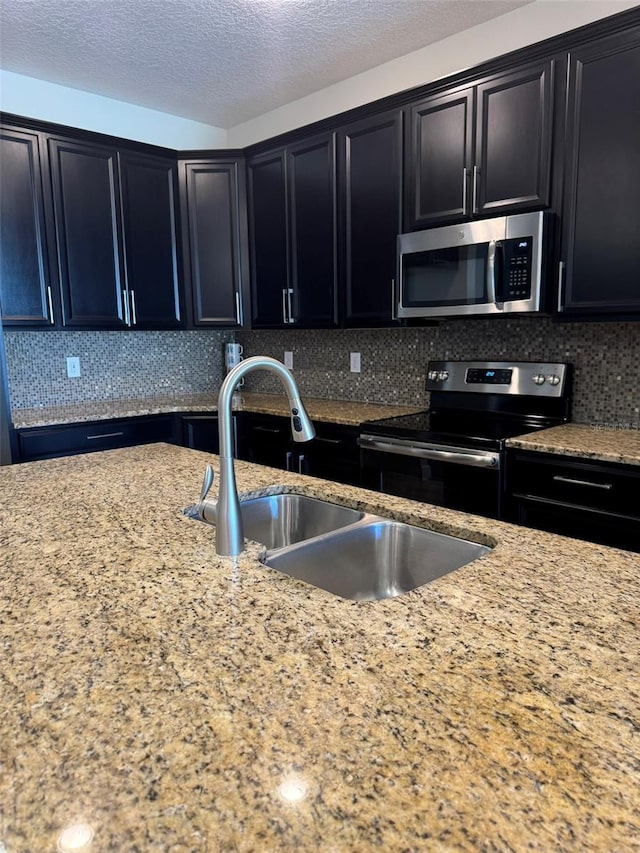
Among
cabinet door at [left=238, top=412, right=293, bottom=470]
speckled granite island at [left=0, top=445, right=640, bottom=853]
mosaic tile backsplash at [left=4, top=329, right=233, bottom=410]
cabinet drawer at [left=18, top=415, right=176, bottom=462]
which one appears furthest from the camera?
mosaic tile backsplash at [left=4, top=329, right=233, bottom=410]

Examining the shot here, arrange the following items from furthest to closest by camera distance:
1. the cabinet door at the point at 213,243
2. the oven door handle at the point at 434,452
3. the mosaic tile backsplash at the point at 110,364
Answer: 1. the cabinet door at the point at 213,243
2. the mosaic tile backsplash at the point at 110,364
3. the oven door handle at the point at 434,452

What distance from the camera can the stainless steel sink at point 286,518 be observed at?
1.57 m

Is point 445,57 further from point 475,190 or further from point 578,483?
point 578,483

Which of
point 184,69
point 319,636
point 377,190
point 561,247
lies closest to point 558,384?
point 561,247

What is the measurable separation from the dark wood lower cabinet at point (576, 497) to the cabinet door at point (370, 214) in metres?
1.16

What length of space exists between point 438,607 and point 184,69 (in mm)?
3357

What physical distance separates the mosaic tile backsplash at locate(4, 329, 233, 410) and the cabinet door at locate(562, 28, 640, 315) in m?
2.67

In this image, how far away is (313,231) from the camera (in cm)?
337

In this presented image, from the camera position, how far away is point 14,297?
3115mm

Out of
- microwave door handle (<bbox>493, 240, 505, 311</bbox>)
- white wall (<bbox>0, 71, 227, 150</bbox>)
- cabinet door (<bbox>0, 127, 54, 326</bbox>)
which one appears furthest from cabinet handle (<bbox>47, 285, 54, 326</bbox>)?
microwave door handle (<bbox>493, 240, 505, 311</bbox>)

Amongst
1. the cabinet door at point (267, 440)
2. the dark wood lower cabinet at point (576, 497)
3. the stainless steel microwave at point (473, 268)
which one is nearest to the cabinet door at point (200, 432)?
the cabinet door at point (267, 440)

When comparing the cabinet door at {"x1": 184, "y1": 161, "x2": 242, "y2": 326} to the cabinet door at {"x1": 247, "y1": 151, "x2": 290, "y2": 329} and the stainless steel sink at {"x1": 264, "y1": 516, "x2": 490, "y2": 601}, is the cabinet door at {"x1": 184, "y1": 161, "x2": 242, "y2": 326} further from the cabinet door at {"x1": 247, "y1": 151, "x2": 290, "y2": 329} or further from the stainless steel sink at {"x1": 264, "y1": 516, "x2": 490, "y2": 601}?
the stainless steel sink at {"x1": 264, "y1": 516, "x2": 490, "y2": 601}

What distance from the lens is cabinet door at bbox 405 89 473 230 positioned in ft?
8.66

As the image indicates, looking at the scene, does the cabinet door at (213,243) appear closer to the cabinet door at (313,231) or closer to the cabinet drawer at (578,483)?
the cabinet door at (313,231)
